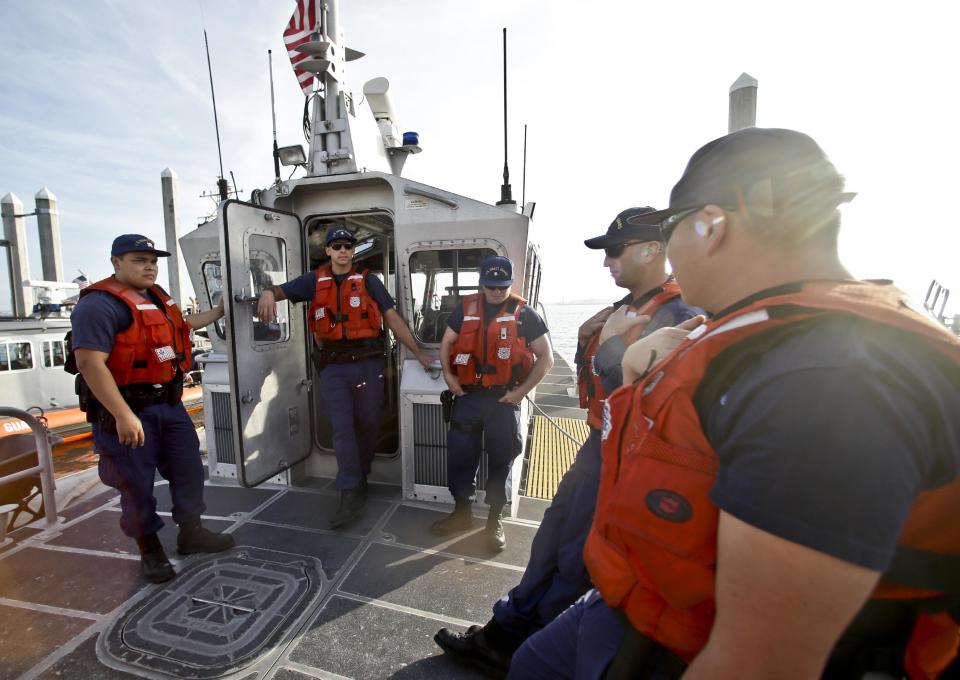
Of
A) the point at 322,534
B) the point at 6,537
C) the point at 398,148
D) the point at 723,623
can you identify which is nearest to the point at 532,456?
the point at 322,534

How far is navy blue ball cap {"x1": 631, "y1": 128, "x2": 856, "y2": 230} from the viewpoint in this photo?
0.71 metres

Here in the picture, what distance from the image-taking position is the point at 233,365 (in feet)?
9.67

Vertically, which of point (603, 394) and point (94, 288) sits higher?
point (94, 288)

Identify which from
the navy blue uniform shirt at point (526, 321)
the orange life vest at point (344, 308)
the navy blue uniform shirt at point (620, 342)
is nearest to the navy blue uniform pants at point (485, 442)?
the navy blue uniform shirt at point (526, 321)

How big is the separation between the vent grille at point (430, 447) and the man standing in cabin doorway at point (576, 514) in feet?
4.87

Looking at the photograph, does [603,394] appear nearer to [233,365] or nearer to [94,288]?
[233,365]

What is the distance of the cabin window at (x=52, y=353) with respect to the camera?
9.73 m

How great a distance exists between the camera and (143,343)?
8.25 ft

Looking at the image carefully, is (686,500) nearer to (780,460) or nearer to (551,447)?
(780,460)

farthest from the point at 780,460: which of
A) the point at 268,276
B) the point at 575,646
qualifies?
the point at 268,276

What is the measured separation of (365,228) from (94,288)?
115 inches

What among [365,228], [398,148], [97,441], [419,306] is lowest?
[97,441]

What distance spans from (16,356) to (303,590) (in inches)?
444

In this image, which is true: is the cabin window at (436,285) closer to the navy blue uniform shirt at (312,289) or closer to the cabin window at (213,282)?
the navy blue uniform shirt at (312,289)
